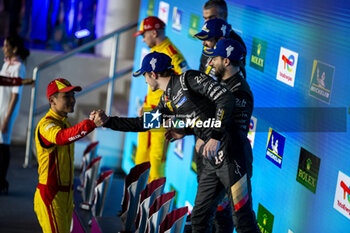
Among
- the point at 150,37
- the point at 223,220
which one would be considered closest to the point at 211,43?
the point at 150,37

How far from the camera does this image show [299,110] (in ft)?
12.6

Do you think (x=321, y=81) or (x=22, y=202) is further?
(x=22, y=202)

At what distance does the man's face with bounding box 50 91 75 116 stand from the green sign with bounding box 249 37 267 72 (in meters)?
1.42

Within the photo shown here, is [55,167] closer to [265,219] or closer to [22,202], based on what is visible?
[265,219]

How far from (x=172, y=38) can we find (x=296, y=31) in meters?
2.52

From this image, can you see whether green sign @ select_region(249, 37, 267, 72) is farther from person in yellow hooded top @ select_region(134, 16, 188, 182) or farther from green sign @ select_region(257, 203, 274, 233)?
green sign @ select_region(257, 203, 274, 233)

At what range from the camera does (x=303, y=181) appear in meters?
3.84

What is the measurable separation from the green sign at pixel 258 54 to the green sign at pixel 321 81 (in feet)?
2.26

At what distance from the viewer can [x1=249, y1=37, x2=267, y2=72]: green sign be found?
172 inches

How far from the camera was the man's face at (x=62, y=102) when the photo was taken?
4.00 m

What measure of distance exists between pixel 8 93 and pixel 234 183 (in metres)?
3.38

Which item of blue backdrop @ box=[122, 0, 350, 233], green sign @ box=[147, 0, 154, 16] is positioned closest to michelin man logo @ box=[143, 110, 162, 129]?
blue backdrop @ box=[122, 0, 350, 233]

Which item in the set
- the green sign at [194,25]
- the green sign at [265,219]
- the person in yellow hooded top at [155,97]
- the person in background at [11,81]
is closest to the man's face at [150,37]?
the person in yellow hooded top at [155,97]

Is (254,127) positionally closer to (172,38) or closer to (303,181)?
(303,181)
